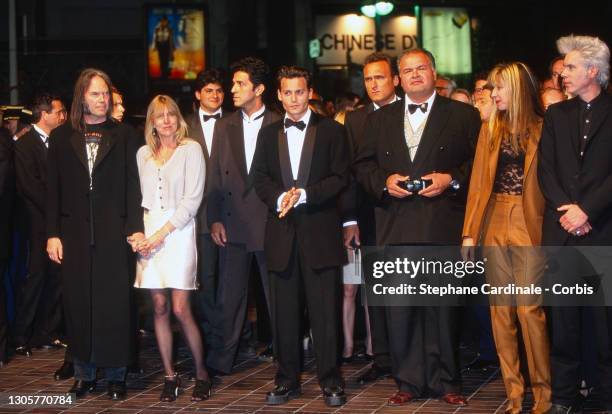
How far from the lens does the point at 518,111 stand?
7.94 metres

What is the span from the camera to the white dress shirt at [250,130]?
9.68m

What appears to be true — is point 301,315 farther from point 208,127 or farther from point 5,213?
point 5,213

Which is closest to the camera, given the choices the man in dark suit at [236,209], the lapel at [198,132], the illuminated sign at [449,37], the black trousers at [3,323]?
the man in dark suit at [236,209]

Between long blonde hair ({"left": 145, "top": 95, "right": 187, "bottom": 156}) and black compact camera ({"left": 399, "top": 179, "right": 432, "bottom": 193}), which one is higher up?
long blonde hair ({"left": 145, "top": 95, "right": 187, "bottom": 156})

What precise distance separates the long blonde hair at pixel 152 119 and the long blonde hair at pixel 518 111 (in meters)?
2.26

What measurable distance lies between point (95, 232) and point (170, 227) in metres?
0.61

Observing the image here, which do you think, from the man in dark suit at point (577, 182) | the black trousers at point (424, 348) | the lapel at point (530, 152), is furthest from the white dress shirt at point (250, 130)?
the man in dark suit at point (577, 182)

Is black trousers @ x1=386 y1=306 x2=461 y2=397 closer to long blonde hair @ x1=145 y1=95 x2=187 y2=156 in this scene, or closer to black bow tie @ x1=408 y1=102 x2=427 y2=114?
black bow tie @ x1=408 y1=102 x2=427 y2=114

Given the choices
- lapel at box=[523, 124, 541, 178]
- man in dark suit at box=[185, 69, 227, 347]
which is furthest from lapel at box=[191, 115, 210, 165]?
lapel at box=[523, 124, 541, 178]

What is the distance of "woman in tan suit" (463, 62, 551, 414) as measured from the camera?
7.88 metres

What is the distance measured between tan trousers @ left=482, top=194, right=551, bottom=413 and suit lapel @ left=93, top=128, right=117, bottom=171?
275cm

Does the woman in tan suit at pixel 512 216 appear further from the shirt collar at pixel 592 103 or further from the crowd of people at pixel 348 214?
the shirt collar at pixel 592 103

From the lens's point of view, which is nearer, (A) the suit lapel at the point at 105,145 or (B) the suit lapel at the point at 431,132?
(B) the suit lapel at the point at 431,132

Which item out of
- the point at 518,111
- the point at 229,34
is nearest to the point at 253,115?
the point at 518,111
